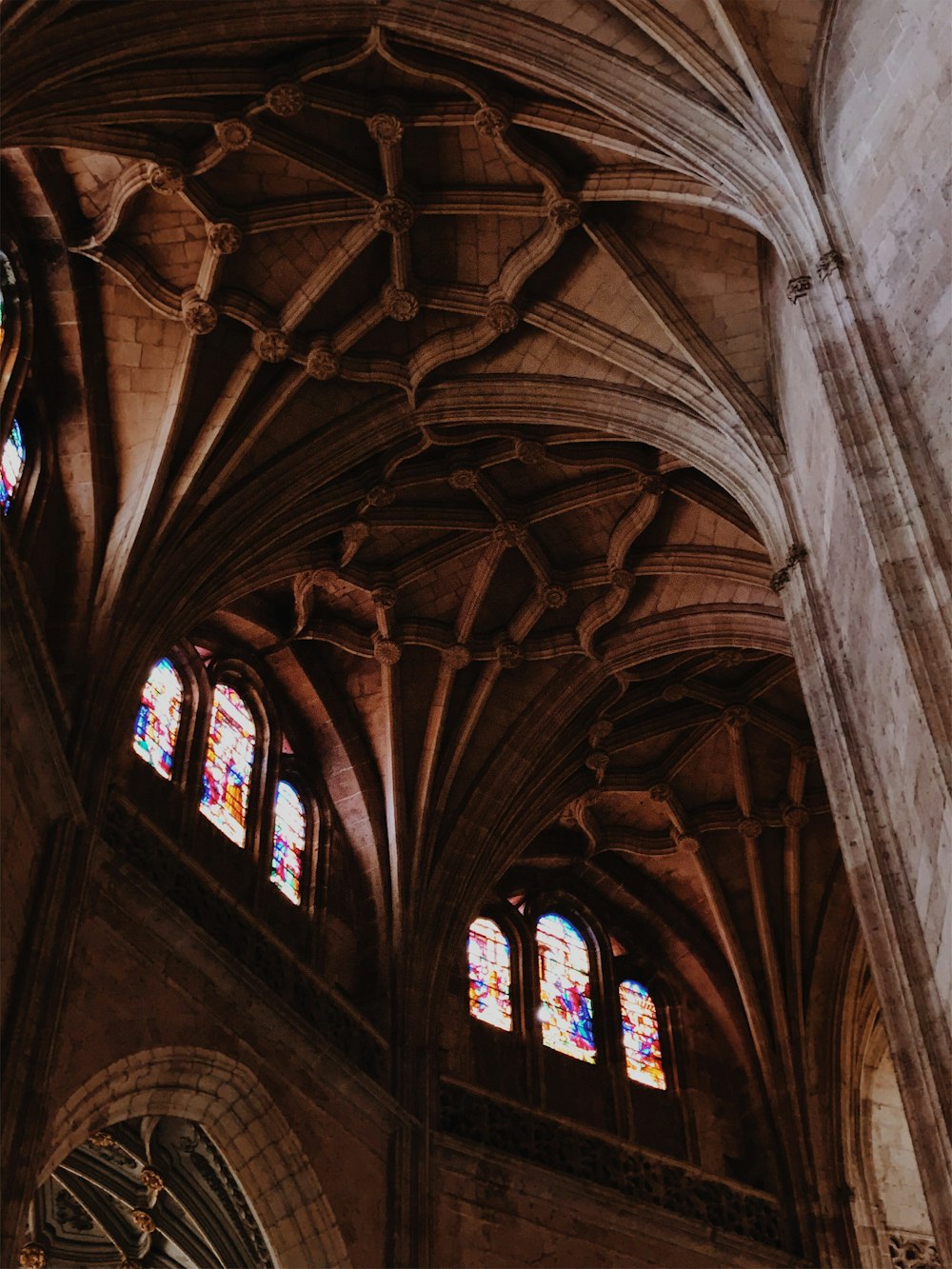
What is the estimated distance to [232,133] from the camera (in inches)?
522

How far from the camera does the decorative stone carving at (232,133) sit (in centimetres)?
1321

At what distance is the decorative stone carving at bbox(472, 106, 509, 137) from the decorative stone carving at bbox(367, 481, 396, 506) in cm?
387

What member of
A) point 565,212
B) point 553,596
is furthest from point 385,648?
point 565,212

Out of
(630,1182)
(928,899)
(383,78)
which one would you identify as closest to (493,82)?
(383,78)

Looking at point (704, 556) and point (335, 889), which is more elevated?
point (704, 556)

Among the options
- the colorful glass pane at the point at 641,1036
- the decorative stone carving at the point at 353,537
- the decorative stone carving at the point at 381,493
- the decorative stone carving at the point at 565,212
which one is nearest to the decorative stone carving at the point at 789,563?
the decorative stone carving at the point at 565,212

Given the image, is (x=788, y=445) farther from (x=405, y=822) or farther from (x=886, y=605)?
(x=405, y=822)

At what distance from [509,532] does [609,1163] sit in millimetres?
6421

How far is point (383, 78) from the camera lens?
44.2ft

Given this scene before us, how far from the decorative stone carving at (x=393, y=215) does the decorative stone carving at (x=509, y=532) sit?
357cm

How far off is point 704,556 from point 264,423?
4.61 m

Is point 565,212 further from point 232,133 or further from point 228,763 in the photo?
point 228,763

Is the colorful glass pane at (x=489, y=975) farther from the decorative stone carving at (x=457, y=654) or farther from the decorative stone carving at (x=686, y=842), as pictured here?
the decorative stone carving at (x=457, y=654)

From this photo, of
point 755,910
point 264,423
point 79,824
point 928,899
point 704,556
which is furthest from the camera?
point 755,910
